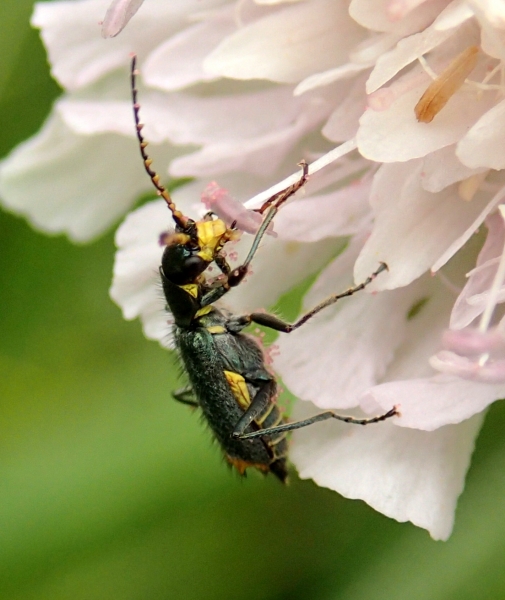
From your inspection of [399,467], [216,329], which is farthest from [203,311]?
[399,467]

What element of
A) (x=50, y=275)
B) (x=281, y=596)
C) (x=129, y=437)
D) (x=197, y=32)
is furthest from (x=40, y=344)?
(x=197, y=32)

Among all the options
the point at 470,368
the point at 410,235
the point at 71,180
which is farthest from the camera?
the point at 71,180

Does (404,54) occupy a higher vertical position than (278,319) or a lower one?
higher

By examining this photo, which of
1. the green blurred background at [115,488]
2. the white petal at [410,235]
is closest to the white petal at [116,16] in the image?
the white petal at [410,235]

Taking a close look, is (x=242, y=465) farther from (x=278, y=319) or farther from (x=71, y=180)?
(x=71, y=180)

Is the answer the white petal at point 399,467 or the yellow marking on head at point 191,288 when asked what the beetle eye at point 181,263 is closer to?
the yellow marking on head at point 191,288

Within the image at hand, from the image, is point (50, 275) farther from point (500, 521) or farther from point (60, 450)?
point (500, 521)

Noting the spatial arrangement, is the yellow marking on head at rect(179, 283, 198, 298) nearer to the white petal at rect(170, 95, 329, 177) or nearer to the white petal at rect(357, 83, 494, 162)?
the white petal at rect(170, 95, 329, 177)
